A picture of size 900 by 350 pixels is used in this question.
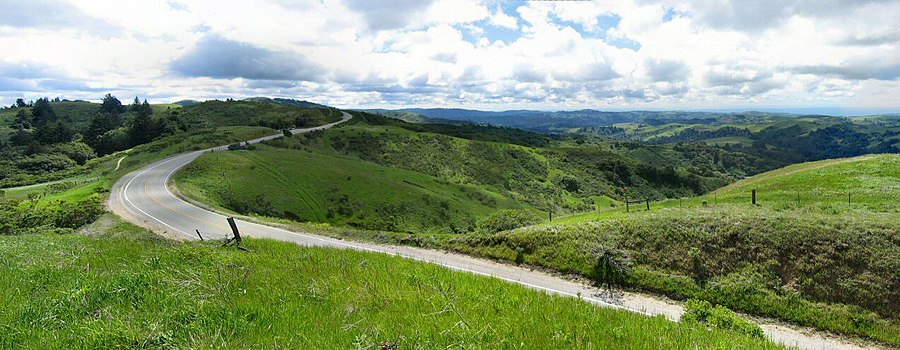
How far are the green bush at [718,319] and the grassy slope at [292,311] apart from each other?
1.93 m

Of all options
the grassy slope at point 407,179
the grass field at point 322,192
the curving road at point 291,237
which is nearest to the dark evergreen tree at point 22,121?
the grassy slope at point 407,179

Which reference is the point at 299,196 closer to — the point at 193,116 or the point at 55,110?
the point at 193,116

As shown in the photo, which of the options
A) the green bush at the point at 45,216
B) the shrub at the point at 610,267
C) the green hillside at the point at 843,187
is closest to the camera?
the shrub at the point at 610,267

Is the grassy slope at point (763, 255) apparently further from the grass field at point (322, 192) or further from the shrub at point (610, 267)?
the grass field at point (322, 192)

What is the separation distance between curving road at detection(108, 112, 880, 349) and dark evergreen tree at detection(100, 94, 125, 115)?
165475mm

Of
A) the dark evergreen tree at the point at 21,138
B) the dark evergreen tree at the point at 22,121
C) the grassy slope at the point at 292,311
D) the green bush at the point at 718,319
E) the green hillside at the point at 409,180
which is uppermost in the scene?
the dark evergreen tree at the point at 22,121

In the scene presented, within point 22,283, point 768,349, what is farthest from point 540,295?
point 22,283

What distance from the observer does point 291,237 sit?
27.5 meters

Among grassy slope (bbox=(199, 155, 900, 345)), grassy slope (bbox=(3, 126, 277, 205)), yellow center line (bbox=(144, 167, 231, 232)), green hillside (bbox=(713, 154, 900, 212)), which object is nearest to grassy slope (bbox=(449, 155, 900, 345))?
grassy slope (bbox=(199, 155, 900, 345))

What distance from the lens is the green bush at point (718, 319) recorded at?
336 inches

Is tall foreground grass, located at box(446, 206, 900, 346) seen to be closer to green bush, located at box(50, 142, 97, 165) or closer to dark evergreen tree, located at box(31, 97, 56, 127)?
green bush, located at box(50, 142, 97, 165)

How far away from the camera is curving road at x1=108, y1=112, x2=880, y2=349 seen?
12.5m

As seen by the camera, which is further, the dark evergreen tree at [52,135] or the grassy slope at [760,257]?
the dark evergreen tree at [52,135]

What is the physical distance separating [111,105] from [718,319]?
248359 mm
